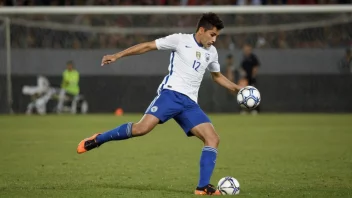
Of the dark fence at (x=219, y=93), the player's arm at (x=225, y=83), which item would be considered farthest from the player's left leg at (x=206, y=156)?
the dark fence at (x=219, y=93)

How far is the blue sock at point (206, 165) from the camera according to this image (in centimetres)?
852

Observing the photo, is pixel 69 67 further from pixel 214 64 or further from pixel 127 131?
pixel 127 131

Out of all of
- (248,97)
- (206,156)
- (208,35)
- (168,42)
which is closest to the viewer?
(206,156)

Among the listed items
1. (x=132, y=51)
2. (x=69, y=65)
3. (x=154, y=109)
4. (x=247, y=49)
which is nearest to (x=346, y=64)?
(x=247, y=49)

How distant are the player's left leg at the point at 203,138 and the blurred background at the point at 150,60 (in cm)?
1670

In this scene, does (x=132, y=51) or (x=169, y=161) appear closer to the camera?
(x=132, y=51)

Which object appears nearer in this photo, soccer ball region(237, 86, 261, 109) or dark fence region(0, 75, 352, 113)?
soccer ball region(237, 86, 261, 109)

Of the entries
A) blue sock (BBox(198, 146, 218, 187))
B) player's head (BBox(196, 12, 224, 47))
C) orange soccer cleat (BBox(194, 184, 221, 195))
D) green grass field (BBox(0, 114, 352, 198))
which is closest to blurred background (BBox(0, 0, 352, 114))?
green grass field (BBox(0, 114, 352, 198))

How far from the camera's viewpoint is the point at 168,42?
893 cm

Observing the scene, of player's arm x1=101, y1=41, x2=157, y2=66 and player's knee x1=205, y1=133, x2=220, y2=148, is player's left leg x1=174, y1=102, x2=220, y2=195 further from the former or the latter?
player's arm x1=101, y1=41, x2=157, y2=66

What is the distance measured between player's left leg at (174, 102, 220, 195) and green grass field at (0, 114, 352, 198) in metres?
0.25

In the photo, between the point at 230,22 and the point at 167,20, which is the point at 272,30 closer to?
the point at 230,22

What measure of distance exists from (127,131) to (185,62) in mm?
1031

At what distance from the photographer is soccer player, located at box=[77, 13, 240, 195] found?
8.76m
